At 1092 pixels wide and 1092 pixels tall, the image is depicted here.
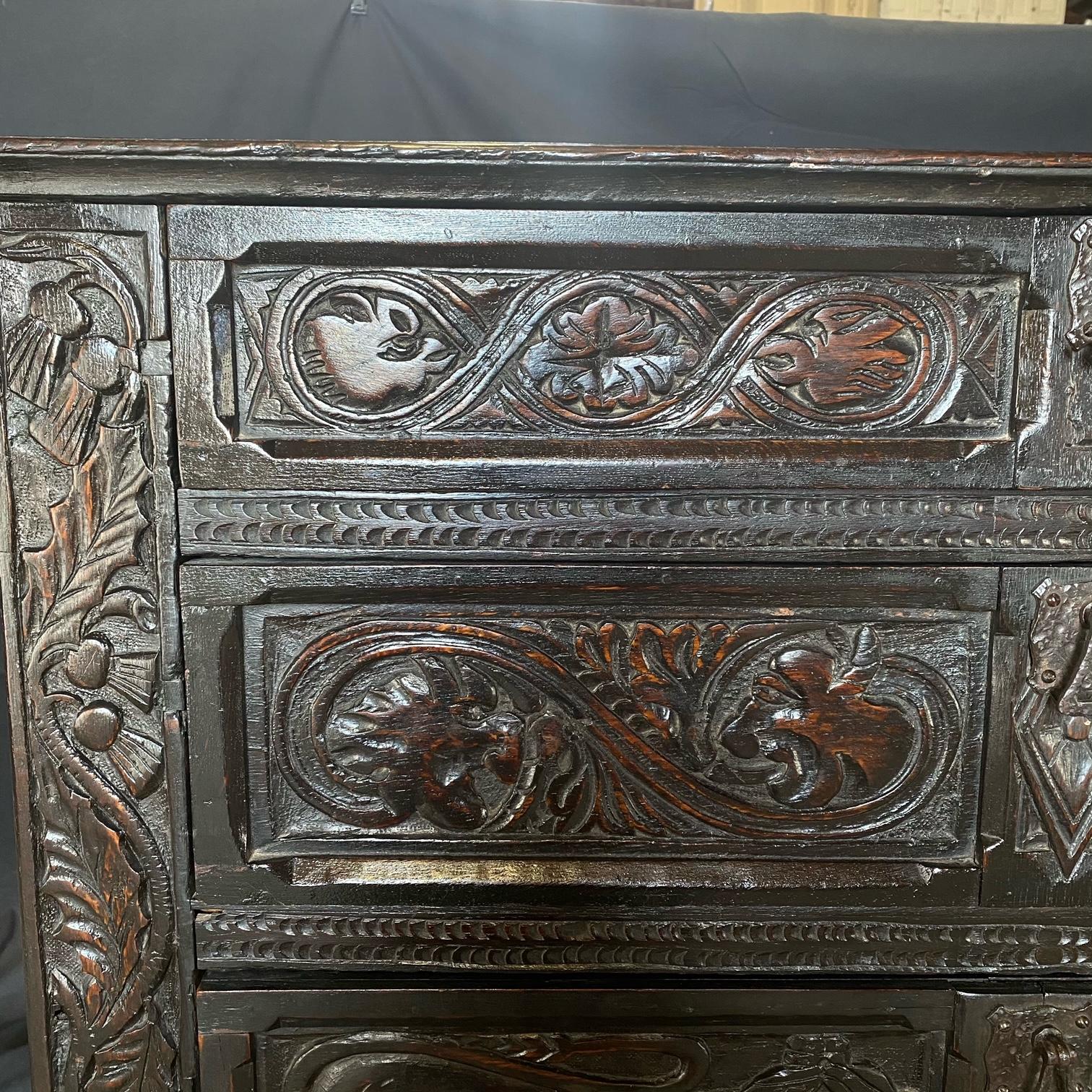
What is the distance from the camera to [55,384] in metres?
0.76

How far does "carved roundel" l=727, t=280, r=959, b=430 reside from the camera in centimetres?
77

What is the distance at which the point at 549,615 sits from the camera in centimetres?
80

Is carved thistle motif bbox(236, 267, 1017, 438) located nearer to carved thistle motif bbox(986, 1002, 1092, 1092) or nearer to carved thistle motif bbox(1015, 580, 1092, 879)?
carved thistle motif bbox(1015, 580, 1092, 879)

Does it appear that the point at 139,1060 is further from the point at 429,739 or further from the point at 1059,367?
the point at 1059,367

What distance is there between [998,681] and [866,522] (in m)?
0.21

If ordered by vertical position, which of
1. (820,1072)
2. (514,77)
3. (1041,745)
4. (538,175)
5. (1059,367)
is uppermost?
(514,77)

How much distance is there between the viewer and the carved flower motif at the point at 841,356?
770mm

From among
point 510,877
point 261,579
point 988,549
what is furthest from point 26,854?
point 988,549

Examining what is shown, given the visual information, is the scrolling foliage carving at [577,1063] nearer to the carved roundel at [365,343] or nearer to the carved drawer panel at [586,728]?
the carved drawer panel at [586,728]

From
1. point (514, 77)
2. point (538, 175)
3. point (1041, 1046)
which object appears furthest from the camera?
point (514, 77)

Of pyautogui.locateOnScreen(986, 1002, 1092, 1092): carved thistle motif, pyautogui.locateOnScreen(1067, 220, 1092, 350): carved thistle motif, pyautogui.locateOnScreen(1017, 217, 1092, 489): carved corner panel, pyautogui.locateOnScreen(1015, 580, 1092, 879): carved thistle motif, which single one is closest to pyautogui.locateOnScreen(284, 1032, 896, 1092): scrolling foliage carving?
pyautogui.locateOnScreen(986, 1002, 1092, 1092): carved thistle motif

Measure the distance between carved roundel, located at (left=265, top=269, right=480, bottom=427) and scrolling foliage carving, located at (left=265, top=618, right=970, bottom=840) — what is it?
0.22m

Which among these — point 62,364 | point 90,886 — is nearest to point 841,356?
point 62,364

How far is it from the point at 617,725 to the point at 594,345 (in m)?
0.38
